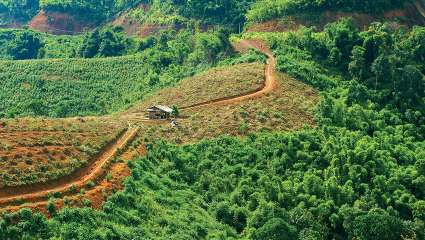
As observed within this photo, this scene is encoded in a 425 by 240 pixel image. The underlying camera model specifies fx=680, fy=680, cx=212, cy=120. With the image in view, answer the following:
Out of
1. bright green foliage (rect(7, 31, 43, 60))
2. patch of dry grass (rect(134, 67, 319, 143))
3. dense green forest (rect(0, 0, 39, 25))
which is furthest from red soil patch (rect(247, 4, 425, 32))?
dense green forest (rect(0, 0, 39, 25))

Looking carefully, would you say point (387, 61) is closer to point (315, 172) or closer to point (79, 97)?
point (315, 172)

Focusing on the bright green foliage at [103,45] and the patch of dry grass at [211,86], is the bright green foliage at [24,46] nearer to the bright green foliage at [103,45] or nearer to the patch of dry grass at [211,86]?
the bright green foliage at [103,45]

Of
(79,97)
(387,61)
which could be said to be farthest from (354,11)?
(79,97)

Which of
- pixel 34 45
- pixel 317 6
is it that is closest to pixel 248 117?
pixel 317 6

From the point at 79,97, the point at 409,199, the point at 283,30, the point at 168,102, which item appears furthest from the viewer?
the point at 283,30

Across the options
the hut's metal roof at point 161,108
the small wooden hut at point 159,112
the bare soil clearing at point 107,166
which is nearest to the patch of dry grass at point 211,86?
the bare soil clearing at point 107,166
